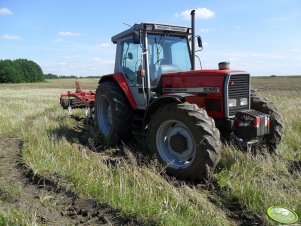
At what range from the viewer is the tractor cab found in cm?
661

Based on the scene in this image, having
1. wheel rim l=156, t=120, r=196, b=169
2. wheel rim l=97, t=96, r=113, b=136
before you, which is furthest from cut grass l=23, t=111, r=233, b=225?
wheel rim l=97, t=96, r=113, b=136

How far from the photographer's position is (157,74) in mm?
6762

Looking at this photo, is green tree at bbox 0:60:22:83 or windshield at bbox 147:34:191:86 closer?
windshield at bbox 147:34:191:86

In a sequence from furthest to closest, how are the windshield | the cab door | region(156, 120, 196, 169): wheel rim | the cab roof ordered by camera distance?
the cab door
the windshield
the cab roof
region(156, 120, 196, 169): wheel rim

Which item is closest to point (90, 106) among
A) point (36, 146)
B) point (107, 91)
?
point (107, 91)

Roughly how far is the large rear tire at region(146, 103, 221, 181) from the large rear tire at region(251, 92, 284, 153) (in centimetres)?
164

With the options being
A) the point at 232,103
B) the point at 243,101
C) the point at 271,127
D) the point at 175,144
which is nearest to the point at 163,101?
the point at 175,144

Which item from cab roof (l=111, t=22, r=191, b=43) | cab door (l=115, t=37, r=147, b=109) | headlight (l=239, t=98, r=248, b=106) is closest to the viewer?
headlight (l=239, t=98, r=248, b=106)

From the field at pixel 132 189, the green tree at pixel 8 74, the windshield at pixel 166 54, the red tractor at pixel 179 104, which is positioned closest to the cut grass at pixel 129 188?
the field at pixel 132 189

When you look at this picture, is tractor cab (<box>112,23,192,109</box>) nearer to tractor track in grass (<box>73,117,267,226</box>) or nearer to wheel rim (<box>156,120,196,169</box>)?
wheel rim (<box>156,120,196,169</box>)

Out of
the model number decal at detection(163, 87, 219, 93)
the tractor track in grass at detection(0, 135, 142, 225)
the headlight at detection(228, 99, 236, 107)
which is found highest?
the model number decal at detection(163, 87, 219, 93)

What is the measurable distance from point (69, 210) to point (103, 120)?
4.34m

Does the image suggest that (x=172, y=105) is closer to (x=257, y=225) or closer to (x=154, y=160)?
(x=154, y=160)

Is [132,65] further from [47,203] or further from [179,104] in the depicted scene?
[47,203]
